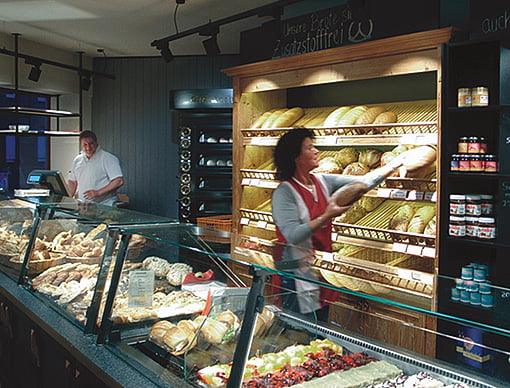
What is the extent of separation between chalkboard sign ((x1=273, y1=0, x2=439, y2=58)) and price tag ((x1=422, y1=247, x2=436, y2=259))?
4.79 feet

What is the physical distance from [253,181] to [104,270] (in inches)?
121

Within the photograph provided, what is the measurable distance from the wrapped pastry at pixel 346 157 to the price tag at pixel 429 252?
108 cm

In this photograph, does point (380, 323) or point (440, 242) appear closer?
point (380, 323)

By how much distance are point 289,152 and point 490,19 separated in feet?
5.27

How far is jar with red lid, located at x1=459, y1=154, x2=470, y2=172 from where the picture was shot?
12.1 ft

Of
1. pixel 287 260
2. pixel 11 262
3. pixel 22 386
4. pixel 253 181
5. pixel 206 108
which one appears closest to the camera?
pixel 287 260

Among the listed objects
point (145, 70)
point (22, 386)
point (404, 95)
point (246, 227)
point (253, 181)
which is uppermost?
point (145, 70)

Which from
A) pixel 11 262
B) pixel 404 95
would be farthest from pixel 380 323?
pixel 404 95

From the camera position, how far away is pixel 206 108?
22.8ft

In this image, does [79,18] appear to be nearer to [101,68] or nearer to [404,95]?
[101,68]

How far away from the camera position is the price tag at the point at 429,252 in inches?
154

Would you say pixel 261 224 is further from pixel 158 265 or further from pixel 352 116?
pixel 158 265

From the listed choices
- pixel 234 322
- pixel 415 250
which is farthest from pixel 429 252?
pixel 234 322

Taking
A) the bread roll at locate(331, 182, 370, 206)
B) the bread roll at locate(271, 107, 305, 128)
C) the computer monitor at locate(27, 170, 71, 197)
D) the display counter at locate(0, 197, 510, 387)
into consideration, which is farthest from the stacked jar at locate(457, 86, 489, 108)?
the computer monitor at locate(27, 170, 71, 197)
